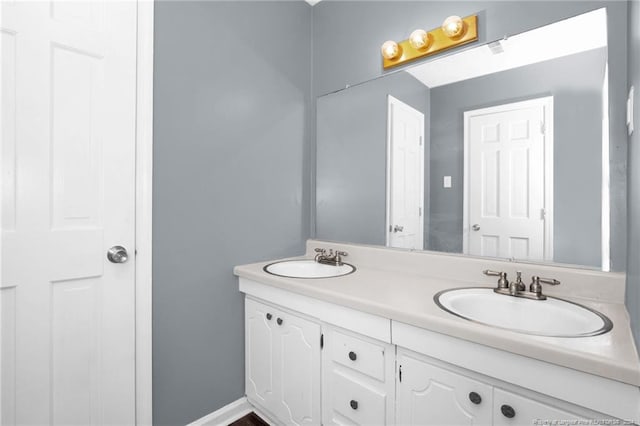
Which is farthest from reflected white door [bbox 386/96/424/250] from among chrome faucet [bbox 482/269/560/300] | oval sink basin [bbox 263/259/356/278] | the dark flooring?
the dark flooring

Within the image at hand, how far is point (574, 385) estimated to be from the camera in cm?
79

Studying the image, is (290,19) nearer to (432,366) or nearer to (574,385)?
(432,366)

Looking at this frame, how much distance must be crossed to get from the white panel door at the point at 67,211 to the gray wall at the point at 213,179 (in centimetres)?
14

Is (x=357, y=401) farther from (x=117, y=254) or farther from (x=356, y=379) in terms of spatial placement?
(x=117, y=254)

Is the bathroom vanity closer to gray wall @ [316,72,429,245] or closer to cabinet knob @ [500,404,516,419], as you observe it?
cabinet knob @ [500,404,516,419]

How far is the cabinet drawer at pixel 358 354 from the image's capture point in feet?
3.88

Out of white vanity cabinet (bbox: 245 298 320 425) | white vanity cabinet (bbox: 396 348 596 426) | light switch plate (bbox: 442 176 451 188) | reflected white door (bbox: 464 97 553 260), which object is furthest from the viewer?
light switch plate (bbox: 442 176 451 188)

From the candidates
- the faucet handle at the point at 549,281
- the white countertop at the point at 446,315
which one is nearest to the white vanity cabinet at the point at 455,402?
the white countertop at the point at 446,315

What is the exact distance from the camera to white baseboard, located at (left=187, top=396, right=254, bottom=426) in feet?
5.39

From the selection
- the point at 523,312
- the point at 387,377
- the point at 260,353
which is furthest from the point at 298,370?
the point at 523,312

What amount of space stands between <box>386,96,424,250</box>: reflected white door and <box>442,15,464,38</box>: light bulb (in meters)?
0.38

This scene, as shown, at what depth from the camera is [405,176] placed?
1770 mm

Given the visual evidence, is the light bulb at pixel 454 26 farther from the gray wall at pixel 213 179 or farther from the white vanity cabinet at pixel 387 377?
the white vanity cabinet at pixel 387 377

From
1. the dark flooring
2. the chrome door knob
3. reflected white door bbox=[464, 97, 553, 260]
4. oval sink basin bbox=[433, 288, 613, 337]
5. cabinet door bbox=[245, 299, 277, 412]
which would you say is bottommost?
the dark flooring
